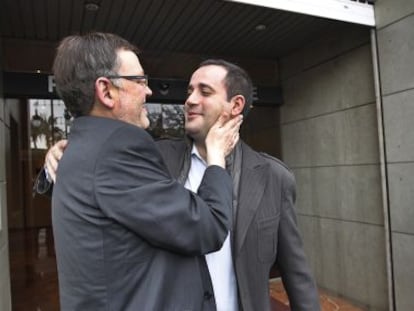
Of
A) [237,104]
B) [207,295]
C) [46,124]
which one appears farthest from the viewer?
[46,124]

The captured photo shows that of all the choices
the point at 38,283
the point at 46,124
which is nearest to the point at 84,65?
the point at 38,283

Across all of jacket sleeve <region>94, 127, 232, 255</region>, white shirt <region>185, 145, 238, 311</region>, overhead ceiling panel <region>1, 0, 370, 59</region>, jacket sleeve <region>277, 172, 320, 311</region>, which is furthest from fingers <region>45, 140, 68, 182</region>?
overhead ceiling panel <region>1, 0, 370, 59</region>

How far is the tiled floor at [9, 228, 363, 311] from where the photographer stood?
5.71 meters

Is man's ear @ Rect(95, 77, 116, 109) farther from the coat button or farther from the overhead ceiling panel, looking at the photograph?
the overhead ceiling panel

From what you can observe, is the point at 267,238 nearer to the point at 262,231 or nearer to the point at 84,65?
the point at 262,231

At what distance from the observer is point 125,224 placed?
3.94ft

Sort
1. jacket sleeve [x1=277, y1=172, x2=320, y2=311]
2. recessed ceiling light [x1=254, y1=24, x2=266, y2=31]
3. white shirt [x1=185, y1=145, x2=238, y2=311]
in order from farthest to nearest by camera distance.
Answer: recessed ceiling light [x1=254, y1=24, x2=266, y2=31], jacket sleeve [x1=277, y1=172, x2=320, y2=311], white shirt [x1=185, y1=145, x2=238, y2=311]

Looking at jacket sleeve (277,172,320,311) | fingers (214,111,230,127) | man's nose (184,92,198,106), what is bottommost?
jacket sleeve (277,172,320,311)

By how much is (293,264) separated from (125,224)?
1081mm

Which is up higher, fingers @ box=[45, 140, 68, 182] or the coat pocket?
fingers @ box=[45, 140, 68, 182]

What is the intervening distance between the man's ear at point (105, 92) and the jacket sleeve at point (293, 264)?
3.35ft

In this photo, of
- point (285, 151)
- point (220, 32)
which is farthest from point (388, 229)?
point (220, 32)

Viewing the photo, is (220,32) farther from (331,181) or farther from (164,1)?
(331,181)

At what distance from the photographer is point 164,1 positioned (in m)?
4.57
